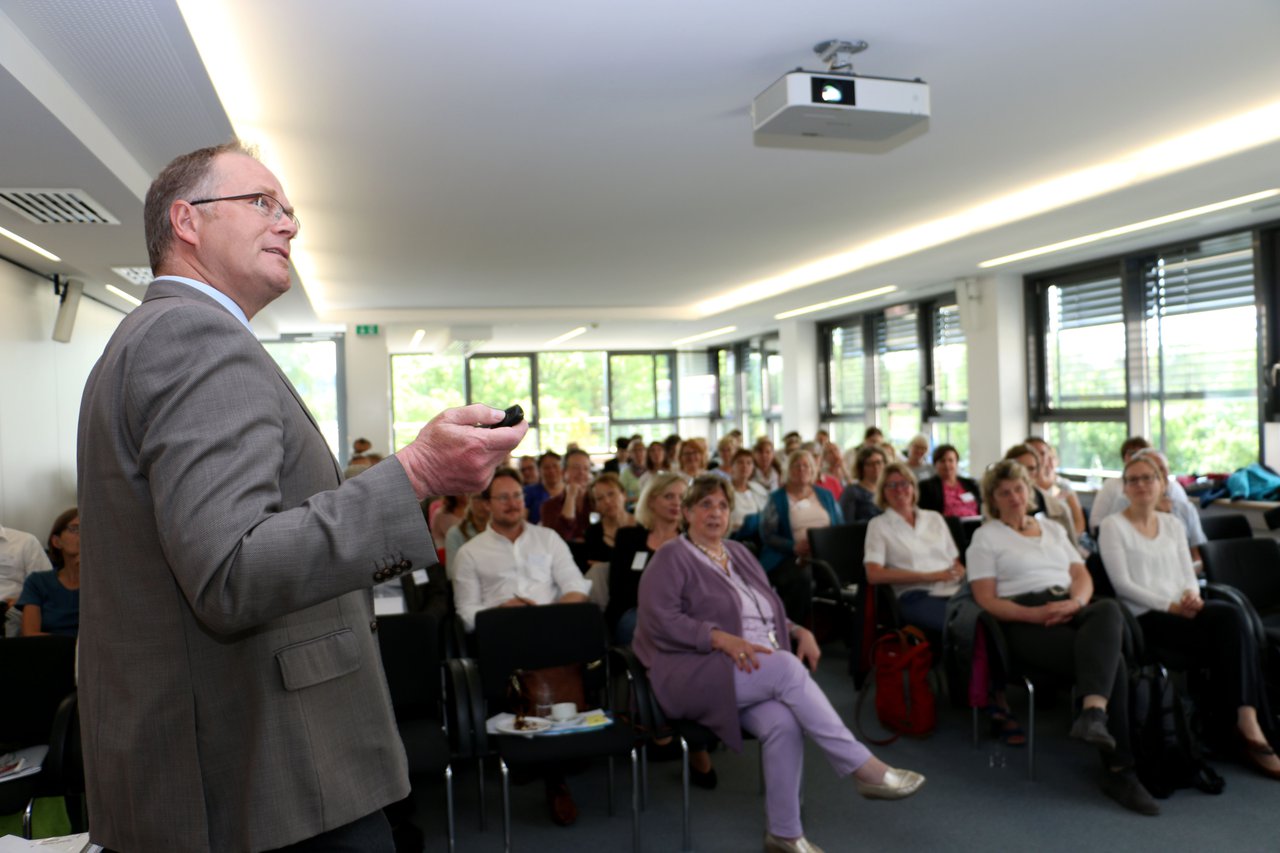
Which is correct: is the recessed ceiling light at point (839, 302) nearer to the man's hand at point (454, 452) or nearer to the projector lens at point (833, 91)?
the projector lens at point (833, 91)

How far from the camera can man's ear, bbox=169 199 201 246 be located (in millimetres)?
1106

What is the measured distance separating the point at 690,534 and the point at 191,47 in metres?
2.58

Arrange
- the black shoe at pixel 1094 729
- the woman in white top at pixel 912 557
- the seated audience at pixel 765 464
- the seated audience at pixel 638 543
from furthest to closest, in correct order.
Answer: the seated audience at pixel 765 464 → the woman in white top at pixel 912 557 → the seated audience at pixel 638 543 → the black shoe at pixel 1094 729

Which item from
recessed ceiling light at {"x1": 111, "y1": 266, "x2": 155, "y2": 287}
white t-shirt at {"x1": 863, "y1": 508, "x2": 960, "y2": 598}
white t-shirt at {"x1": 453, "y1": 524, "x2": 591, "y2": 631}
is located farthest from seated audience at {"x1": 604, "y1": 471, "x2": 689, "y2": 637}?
recessed ceiling light at {"x1": 111, "y1": 266, "x2": 155, "y2": 287}

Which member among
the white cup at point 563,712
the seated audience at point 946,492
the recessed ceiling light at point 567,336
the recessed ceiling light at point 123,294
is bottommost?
the white cup at point 563,712

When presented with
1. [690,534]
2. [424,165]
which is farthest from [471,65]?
[690,534]

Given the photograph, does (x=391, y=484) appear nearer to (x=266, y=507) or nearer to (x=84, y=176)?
(x=266, y=507)

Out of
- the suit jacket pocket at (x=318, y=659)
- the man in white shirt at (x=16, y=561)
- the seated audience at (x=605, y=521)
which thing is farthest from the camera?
the seated audience at (x=605, y=521)

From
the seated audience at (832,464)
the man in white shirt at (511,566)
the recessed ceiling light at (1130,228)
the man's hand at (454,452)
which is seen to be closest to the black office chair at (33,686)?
the man in white shirt at (511,566)

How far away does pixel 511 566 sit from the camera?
453 cm

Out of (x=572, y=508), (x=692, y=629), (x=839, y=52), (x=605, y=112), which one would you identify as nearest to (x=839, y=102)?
(x=839, y=52)

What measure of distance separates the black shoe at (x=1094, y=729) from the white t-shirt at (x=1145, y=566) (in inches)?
31.9

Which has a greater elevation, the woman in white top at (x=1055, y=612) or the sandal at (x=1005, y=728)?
the woman in white top at (x=1055, y=612)

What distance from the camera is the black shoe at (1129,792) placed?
11.7ft
